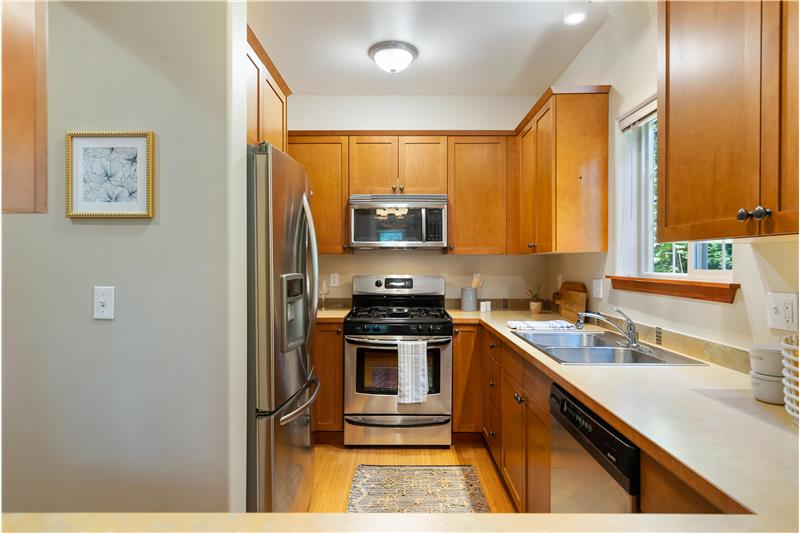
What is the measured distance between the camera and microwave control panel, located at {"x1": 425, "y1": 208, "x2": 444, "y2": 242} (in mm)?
3166

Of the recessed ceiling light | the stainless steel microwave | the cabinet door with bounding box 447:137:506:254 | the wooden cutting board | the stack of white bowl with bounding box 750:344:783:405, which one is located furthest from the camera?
the cabinet door with bounding box 447:137:506:254

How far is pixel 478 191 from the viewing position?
3.27 metres

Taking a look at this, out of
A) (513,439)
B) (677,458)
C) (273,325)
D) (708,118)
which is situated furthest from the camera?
(513,439)

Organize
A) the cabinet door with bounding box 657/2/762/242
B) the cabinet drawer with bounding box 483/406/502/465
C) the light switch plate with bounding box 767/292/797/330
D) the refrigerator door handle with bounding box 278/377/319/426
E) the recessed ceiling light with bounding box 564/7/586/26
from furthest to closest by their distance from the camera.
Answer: the cabinet drawer with bounding box 483/406/502/465, the recessed ceiling light with bounding box 564/7/586/26, the refrigerator door handle with bounding box 278/377/319/426, the light switch plate with bounding box 767/292/797/330, the cabinet door with bounding box 657/2/762/242

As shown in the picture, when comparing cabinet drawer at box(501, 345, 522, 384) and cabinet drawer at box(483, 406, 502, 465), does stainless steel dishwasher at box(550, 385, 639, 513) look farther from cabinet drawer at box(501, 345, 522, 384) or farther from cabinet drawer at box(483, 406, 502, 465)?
cabinet drawer at box(483, 406, 502, 465)

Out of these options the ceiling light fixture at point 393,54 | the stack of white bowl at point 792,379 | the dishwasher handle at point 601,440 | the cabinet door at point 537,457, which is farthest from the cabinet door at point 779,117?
the ceiling light fixture at point 393,54

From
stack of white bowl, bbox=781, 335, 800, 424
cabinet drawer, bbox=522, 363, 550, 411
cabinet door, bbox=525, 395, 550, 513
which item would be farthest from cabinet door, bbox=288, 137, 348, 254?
stack of white bowl, bbox=781, 335, 800, 424

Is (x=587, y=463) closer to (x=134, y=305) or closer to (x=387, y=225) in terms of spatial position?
(x=134, y=305)

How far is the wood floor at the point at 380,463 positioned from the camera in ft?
7.40

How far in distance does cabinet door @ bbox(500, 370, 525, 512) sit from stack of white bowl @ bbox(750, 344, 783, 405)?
0.95 meters

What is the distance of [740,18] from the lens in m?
1.01


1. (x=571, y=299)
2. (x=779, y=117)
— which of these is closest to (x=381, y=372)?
(x=571, y=299)

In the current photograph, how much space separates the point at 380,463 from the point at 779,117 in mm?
2592

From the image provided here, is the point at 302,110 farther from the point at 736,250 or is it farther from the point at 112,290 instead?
the point at 736,250
